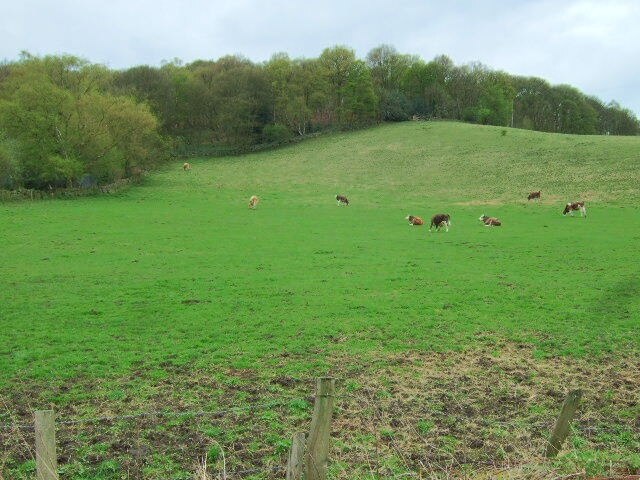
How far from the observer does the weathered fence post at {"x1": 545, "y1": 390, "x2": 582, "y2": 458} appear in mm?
6459

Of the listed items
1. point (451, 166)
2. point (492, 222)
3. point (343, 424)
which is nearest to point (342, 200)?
point (492, 222)

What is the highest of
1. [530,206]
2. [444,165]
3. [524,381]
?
[444,165]

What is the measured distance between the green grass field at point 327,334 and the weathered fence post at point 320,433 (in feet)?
3.29

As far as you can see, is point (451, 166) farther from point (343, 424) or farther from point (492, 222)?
point (343, 424)

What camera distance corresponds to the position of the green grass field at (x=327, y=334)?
9305mm

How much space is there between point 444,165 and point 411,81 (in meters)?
38.7

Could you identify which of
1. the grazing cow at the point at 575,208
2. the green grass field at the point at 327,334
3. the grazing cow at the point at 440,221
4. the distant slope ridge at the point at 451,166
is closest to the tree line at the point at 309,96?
the distant slope ridge at the point at 451,166

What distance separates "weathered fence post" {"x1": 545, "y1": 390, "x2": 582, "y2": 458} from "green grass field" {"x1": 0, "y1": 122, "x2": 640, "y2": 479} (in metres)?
0.36

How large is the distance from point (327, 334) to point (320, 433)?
10362mm

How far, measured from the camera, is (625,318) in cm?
1656

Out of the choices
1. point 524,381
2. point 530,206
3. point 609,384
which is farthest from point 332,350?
point 530,206

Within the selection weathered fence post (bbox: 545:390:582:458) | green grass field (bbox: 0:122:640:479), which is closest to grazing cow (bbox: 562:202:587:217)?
green grass field (bbox: 0:122:640:479)

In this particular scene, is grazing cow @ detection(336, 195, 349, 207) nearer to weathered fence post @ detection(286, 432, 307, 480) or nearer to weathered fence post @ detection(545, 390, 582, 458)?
weathered fence post @ detection(545, 390, 582, 458)

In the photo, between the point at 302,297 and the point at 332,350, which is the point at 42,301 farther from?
the point at 332,350
